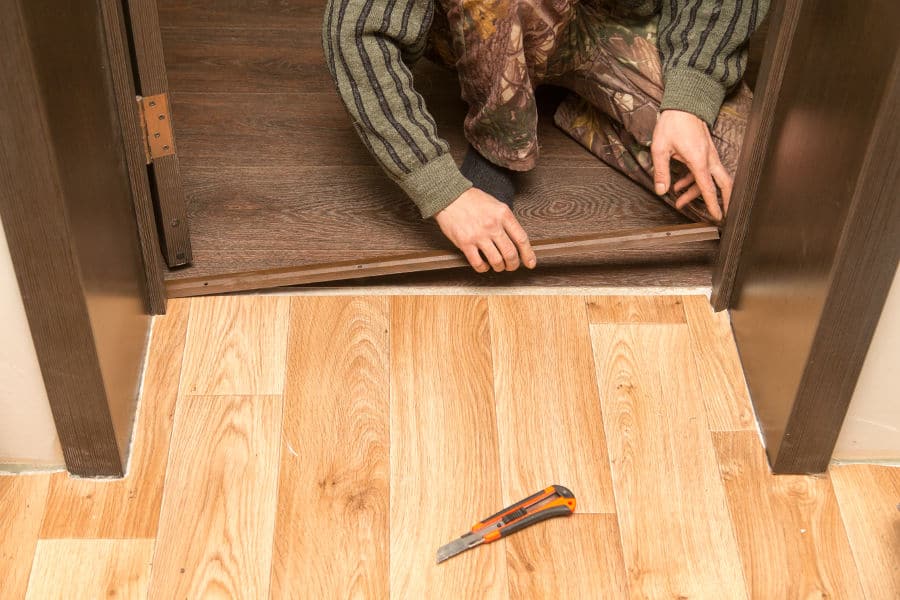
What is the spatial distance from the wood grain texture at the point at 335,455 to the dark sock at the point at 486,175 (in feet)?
0.73

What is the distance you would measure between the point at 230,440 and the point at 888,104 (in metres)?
0.78

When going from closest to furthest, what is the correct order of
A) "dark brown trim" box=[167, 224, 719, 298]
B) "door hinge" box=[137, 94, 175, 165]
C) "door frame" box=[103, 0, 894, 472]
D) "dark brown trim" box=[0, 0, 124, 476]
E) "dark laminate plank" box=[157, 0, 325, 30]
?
"dark brown trim" box=[0, 0, 124, 476] < "door frame" box=[103, 0, 894, 472] < "door hinge" box=[137, 94, 175, 165] < "dark brown trim" box=[167, 224, 719, 298] < "dark laminate plank" box=[157, 0, 325, 30]

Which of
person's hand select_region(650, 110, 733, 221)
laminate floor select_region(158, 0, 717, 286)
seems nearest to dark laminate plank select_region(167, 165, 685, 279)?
laminate floor select_region(158, 0, 717, 286)

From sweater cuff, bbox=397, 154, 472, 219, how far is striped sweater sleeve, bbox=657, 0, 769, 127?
32 cm

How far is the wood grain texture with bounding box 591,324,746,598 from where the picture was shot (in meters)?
1.07

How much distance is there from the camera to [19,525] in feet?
3.59

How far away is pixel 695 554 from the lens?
1.09 metres

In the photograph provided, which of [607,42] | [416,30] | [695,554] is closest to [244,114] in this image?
[416,30]

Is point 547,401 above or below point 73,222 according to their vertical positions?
below

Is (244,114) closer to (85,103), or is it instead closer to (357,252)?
(357,252)

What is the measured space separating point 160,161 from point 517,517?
24.2 inches

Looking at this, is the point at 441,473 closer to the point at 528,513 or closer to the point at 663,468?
the point at 528,513

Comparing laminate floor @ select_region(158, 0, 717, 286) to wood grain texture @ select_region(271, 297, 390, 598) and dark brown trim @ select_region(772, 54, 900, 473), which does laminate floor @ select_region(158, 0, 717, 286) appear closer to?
wood grain texture @ select_region(271, 297, 390, 598)

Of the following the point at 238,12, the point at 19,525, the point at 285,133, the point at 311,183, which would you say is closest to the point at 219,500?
the point at 19,525
